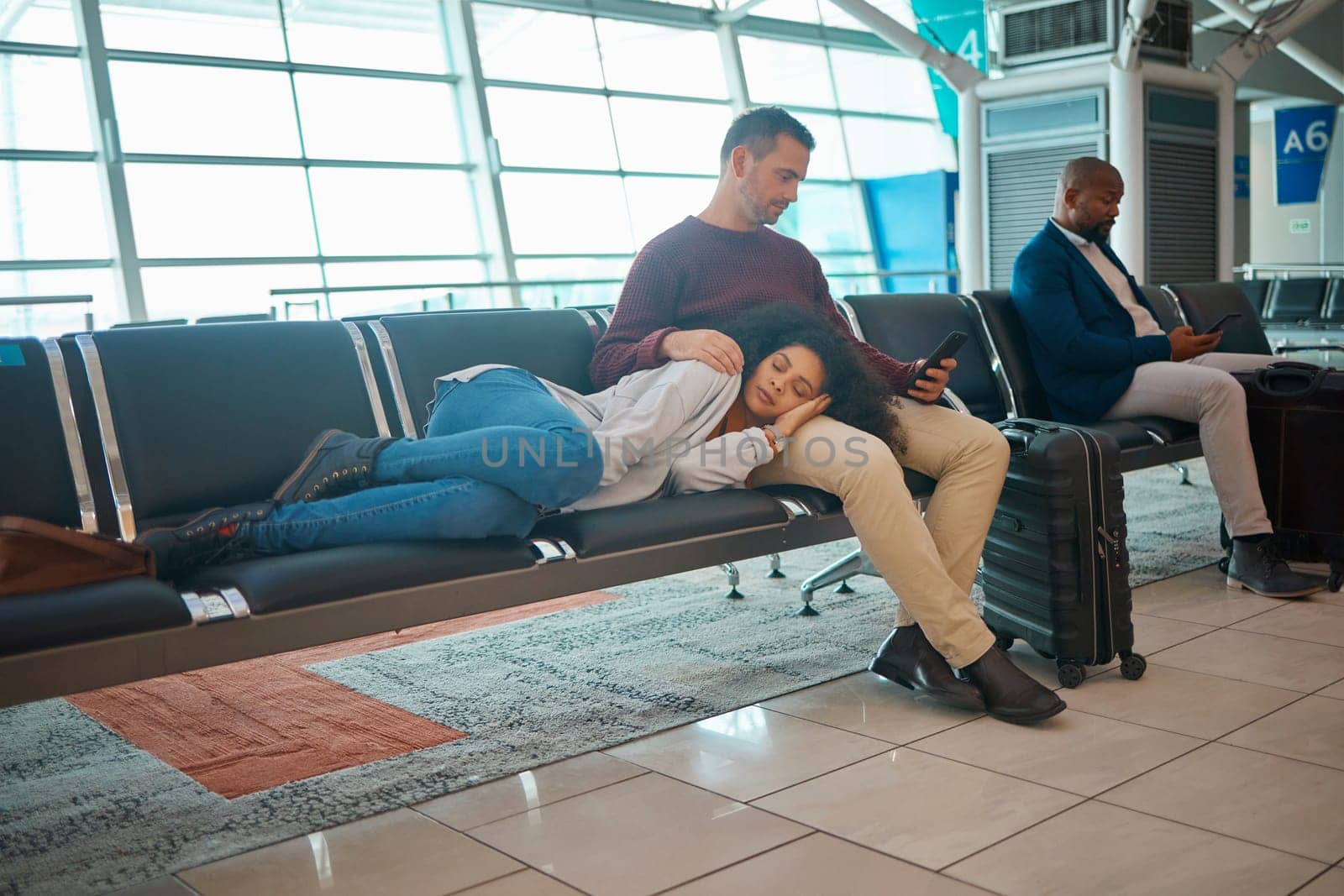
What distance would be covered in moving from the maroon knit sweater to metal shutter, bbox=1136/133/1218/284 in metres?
4.70

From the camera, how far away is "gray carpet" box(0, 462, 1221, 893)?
5.85 ft

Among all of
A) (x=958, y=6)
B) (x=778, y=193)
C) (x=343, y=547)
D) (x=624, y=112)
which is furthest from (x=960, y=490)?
(x=958, y=6)

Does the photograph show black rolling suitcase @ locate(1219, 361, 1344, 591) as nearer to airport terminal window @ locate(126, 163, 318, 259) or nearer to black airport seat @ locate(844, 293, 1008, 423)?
black airport seat @ locate(844, 293, 1008, 423)

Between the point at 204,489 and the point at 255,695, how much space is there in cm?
59

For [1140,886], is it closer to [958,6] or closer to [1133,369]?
[1133,369]

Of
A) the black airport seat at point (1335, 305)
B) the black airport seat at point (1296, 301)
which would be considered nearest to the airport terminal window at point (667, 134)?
the black airport seat at point (1296, 301)

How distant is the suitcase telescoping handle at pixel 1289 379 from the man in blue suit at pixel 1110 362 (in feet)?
0.29

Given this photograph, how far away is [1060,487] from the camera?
94.0 inches

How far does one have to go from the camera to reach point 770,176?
258cm

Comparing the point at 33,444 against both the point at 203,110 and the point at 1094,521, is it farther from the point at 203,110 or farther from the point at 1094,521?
the point at 203,110

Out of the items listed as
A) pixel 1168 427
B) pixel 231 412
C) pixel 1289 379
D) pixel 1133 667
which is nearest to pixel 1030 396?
pixel 1168 427

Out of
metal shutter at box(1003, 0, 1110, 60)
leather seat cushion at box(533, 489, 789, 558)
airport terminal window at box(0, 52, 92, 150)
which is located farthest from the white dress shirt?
airport terminal window at box(0, 52, 92, 150)

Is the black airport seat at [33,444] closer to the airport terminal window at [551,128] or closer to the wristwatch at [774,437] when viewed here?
the wristwatch at [774,437]

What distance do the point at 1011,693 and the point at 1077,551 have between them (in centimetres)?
41
